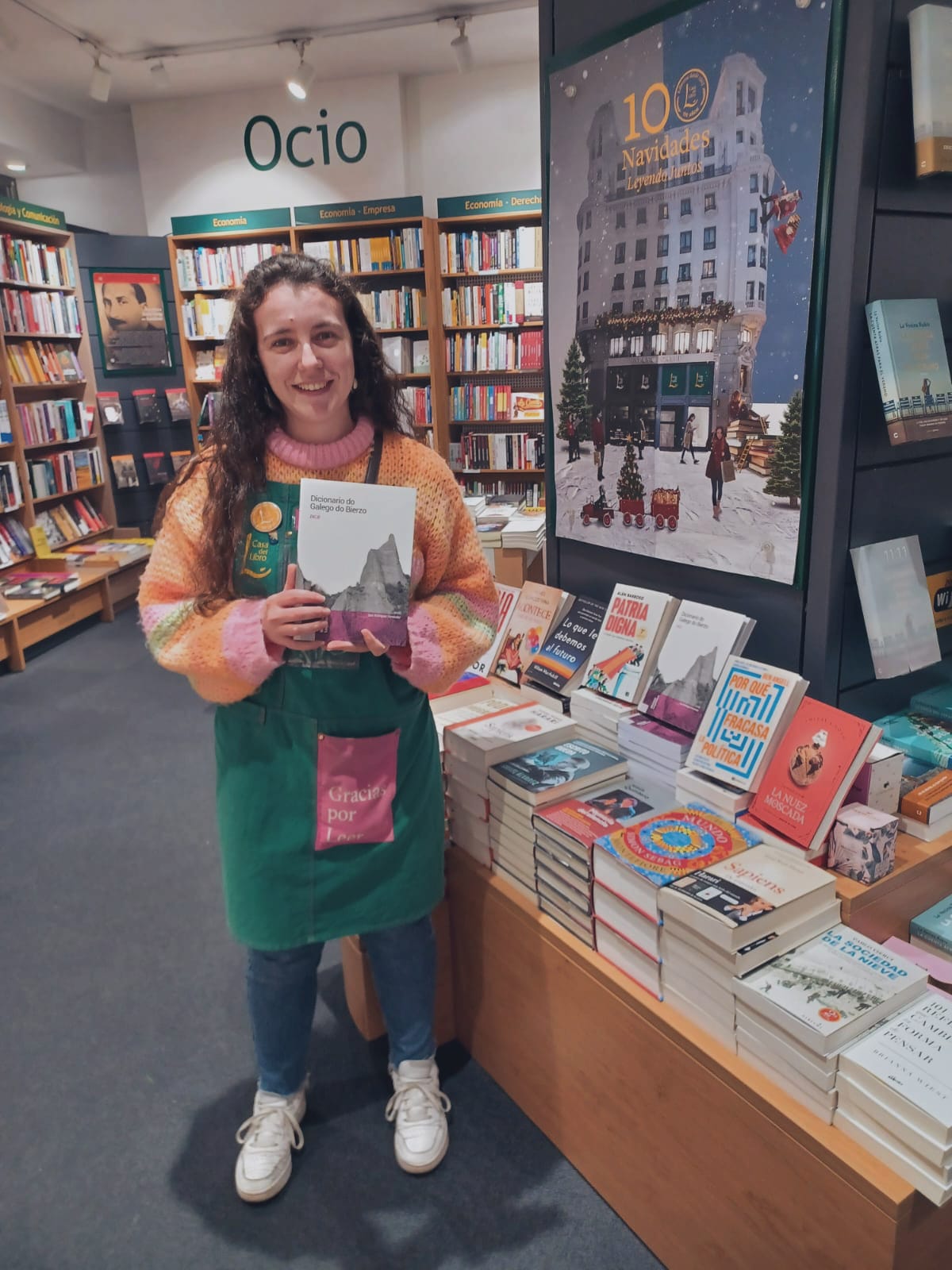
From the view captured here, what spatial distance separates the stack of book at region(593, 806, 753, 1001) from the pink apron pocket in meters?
0.37

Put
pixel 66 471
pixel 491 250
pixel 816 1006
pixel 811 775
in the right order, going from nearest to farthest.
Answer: pixel 816 1006, pixel 811 775, pixel 491 250, pixel 66 471

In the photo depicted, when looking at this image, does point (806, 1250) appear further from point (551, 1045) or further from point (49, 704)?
point (49, 704)

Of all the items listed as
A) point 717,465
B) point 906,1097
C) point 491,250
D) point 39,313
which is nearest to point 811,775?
point 906,1097

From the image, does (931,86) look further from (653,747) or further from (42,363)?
(42,363)

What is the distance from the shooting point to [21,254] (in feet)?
17.2

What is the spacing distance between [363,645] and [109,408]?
5.52 m

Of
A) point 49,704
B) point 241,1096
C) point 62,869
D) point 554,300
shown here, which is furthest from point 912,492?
point 49,704

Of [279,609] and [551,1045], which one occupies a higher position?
[279,609]

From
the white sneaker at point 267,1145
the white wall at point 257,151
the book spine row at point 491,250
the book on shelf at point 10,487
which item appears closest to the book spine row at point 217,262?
the white wall at point 257,151

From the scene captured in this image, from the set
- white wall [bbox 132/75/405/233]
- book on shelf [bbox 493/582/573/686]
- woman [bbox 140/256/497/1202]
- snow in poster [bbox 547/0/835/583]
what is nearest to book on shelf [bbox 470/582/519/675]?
book on shelf [bbox 493/582/573/686]

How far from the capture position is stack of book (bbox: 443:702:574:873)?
5.50 ft

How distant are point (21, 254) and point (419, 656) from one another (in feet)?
17.3

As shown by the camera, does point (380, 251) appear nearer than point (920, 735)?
No

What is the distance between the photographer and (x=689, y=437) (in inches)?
66.6
